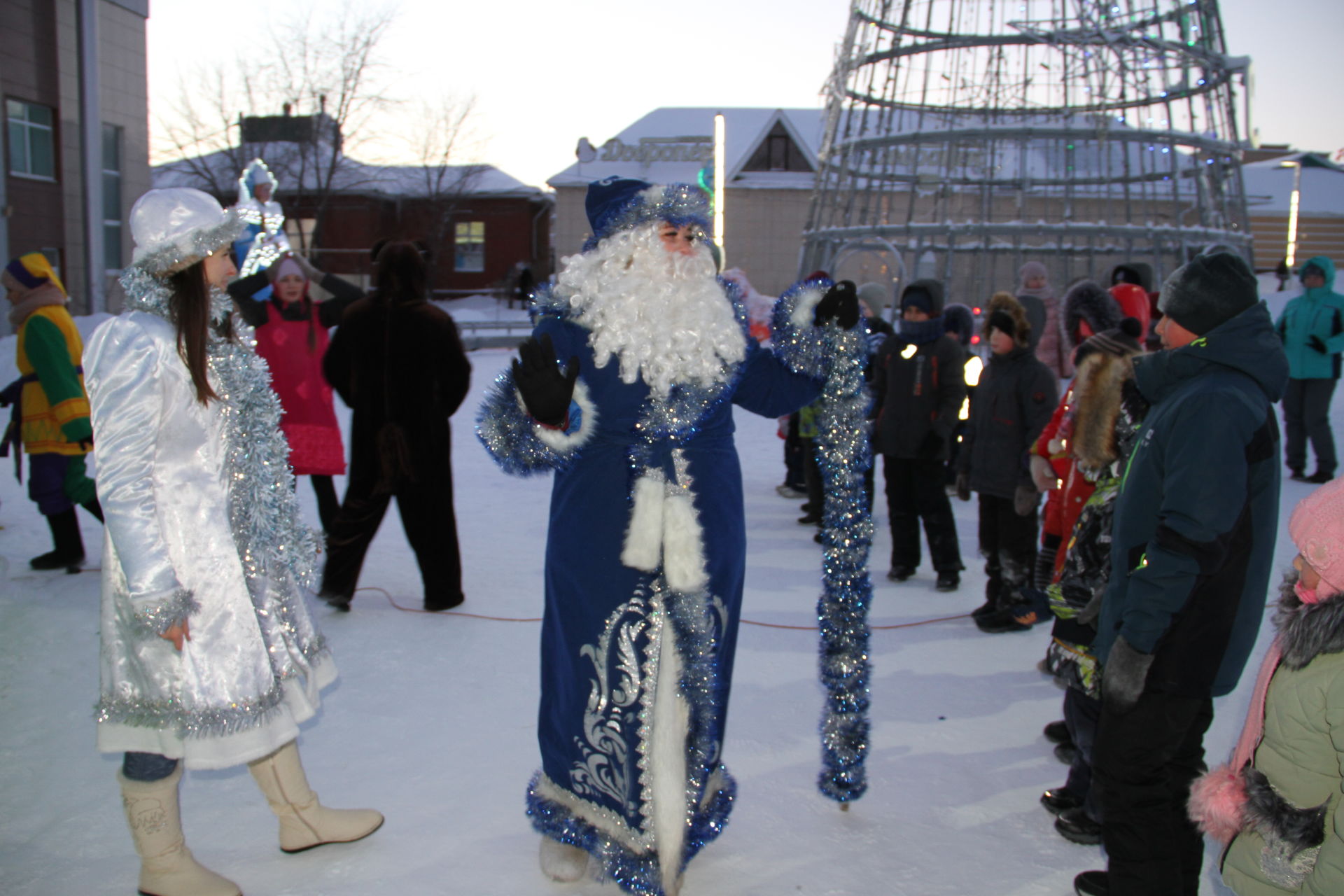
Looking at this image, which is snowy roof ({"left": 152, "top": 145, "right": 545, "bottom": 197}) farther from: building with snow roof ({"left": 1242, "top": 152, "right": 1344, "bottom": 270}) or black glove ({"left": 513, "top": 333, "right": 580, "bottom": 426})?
building with snow roof ({"left": 1242, "top": 152, "right": 1344, "bottom": 270})

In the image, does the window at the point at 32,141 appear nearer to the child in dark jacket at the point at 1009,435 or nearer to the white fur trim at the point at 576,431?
the child in dark jacket at the point at 1009,435

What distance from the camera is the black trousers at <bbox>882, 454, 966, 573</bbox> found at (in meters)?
5.56

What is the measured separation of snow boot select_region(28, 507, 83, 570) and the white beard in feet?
14.4

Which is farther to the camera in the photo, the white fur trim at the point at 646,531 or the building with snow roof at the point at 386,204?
the building with snow roof at the point at 386,204

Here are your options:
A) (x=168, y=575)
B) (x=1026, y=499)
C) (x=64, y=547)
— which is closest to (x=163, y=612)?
(x=168, y=575)

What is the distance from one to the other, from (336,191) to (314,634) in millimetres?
24943

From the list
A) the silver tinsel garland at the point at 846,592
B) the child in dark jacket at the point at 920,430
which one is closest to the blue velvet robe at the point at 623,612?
the silver tinsel garland at the point at 846,592

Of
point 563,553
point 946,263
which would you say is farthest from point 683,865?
point 946,263

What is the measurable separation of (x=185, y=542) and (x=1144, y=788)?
2.56 meters

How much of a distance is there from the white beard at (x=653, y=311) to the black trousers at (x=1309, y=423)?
24.9 ft

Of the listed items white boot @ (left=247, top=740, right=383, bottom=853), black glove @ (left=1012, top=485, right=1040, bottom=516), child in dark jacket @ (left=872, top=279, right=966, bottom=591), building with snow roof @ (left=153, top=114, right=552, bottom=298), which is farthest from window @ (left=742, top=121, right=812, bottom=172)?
white boot @ (left=247, top=740, right=383, bottom=853)

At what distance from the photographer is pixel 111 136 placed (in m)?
16.2

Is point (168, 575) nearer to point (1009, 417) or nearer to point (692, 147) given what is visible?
point (1009, 417)

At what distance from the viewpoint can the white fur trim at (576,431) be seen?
8.54 feet
